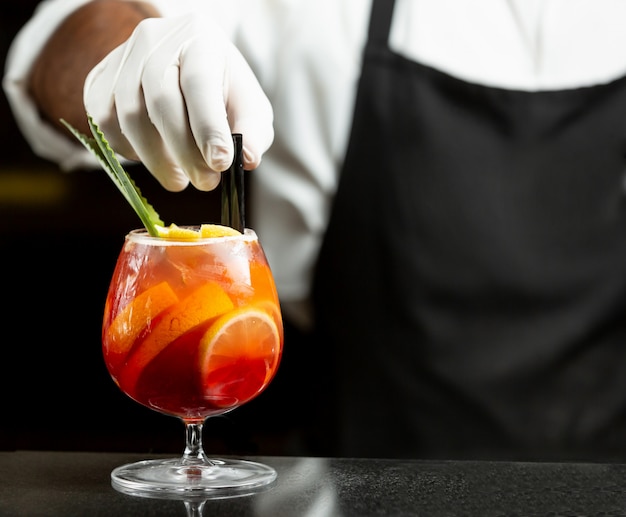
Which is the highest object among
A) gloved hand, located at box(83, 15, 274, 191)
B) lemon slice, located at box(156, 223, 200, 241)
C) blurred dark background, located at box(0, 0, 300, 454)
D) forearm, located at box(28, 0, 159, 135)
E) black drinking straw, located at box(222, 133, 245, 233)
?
forearm, located at box(28, 0, 159, 135)

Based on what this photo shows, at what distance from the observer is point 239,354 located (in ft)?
2.46

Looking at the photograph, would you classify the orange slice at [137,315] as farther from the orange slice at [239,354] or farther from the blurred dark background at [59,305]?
the blurred dark background at [59,305]

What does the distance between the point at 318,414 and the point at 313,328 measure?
0.51 ft

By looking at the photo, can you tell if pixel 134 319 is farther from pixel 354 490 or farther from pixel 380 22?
pixel 380 22

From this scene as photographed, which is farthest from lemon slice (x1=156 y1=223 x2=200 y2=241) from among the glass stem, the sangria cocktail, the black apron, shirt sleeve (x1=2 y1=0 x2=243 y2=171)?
shirt sleeve (x1=2 y1=0 x2=243 y2=171)

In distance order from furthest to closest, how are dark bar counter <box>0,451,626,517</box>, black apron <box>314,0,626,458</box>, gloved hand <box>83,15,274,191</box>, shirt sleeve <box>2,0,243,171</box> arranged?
shirt sleeve <box>2,0,243,171</box> < black apron <box>314,0,626,458</box> < gloved hand <box>83,15,274,191</box> < dark bar counter <box>0,451,626,517</box>

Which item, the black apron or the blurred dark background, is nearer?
the black apron

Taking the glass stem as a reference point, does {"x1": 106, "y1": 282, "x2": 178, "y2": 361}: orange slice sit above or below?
above

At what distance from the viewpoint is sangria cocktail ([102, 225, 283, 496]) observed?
0.73 metres

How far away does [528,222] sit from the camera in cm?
166

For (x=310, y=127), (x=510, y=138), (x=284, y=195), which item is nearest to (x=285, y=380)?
(x=284, y=195)

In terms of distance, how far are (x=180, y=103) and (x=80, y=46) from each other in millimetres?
643

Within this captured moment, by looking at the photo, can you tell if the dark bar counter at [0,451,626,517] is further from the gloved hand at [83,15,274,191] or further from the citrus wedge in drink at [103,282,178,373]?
the gloved hand at [83,15,274,191]

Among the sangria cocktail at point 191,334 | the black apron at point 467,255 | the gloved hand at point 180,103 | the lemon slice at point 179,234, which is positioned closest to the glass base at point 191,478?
the sangria cocktail at point 191,334
